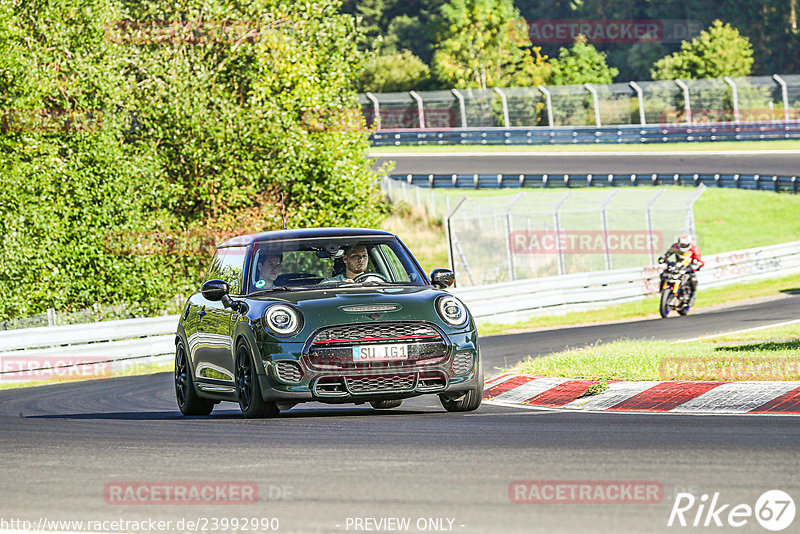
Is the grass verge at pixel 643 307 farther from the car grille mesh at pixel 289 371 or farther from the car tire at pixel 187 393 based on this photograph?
the car grille mesh at pixel 289 371

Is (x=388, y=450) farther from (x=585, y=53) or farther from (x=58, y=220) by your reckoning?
(x=585, y=53)

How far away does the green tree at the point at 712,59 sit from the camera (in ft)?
231

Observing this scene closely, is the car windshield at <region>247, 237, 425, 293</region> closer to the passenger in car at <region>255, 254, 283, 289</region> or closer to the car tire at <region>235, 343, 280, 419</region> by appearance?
the passenger in car at <region>255, 254, 283, 289</region>

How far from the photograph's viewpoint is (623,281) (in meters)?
29.5

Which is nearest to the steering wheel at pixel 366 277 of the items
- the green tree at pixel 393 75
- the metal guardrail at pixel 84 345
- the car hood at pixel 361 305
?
the car hood at pixel 361 305

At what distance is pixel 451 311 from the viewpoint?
10.3m

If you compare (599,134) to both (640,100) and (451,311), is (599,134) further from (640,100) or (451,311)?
(451,311)

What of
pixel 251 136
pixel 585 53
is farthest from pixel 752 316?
pixel 585 53

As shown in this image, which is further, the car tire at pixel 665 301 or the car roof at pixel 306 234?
the car tire at pixel 665 301

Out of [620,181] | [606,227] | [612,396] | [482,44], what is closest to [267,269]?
[612,396]

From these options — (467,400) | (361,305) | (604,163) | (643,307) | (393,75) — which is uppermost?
(393,75)

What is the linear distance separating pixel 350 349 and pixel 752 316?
606 inches

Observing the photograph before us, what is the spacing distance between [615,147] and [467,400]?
47.5 meters

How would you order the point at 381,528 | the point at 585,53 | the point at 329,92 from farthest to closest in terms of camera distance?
1. the point at 585,53
2. the point at 329,92
3. the point at 381,528
